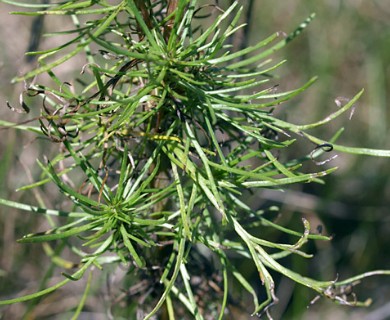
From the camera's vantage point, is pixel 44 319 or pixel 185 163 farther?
pixel 44 319

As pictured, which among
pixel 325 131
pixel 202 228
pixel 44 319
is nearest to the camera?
pixel 202 228

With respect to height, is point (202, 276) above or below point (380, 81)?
above

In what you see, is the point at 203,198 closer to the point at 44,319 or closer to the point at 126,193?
the point at 126,193

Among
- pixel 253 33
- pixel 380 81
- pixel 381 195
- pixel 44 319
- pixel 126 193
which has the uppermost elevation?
pixel 126 193

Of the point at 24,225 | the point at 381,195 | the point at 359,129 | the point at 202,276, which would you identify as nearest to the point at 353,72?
the point at 359,129

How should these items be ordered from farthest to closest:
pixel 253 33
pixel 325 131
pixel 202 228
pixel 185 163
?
pixel 253 33
pixel 325 131
pixel 202 228
pixel 185 163

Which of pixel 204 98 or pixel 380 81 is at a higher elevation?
pixel 204 98

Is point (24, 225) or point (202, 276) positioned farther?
point (24, 225)

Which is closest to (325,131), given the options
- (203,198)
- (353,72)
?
(353,72)

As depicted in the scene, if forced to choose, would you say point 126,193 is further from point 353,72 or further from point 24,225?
point 353,72
